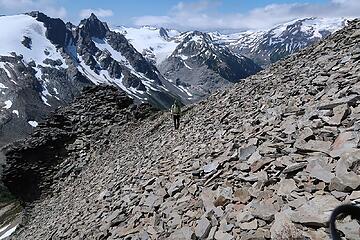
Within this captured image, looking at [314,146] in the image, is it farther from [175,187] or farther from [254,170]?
[175,187]

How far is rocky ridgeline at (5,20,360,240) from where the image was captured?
40.3 feet

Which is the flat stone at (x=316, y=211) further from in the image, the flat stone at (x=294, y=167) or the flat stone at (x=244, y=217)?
the flat stone at (x=294, y=167)

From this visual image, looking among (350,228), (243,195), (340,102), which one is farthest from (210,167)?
(350,228)

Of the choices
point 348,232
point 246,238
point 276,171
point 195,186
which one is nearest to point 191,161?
point 195,186

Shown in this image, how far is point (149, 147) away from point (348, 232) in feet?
80.3

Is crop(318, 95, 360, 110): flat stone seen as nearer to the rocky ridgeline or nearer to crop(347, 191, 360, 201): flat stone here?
the rocky ridgeline

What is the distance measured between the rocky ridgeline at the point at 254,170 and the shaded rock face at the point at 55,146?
13542 mm

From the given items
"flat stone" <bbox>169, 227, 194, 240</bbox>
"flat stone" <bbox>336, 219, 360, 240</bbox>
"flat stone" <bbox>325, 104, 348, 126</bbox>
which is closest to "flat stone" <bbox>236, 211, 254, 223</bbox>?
"flat stone" <bbox>169, 227, 194, 240</bbox>

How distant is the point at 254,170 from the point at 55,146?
1412 inches

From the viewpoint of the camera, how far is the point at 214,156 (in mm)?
20172

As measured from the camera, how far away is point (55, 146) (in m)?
47.7

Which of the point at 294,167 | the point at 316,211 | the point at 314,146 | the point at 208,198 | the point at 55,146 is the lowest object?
the point at 55,146

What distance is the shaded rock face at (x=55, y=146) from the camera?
45.9 meters

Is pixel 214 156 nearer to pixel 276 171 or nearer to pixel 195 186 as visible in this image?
pixel 195 186
